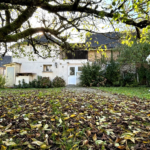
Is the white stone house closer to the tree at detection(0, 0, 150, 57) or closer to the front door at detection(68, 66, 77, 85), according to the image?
the front door at detection(68, 66, 77, 85)

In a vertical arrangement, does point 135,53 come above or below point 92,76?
above

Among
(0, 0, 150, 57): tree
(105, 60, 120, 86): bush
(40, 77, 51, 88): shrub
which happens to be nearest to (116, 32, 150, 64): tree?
(105, 60, 120, 86): bush

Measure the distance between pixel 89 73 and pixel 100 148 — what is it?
11.4m

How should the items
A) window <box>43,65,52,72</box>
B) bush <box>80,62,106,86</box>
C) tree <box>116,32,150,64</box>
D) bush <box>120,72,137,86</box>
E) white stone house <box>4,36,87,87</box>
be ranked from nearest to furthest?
1. tree <box>116,32,150,64</box>
2. bush <box>80,62,106,86</box>
3. bush <box>120,72,137,86</box>
4. white stone house <box>4,36,87,87</box>
5. window <box>43,65,52,72</box>

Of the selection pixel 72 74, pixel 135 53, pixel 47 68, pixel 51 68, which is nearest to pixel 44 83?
pixel 51 68

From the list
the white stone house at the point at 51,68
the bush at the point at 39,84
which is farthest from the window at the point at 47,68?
the bush at the point at 39,84

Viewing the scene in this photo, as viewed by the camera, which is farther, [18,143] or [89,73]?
[89,73]

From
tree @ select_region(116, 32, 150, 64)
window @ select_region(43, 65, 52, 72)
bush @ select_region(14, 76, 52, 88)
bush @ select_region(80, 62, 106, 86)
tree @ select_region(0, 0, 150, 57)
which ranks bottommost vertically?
bush @ select_region(14, 76, 52, 88)

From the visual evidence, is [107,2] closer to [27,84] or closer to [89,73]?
[89,73]

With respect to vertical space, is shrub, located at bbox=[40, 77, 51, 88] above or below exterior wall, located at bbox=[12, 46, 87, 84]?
below

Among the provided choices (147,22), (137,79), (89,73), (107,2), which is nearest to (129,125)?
(147,22)

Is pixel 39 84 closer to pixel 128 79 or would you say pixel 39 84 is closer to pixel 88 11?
pixel 128 79

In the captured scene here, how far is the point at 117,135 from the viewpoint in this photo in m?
1.84

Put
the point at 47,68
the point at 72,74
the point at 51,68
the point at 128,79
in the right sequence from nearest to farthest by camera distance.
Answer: the point at 128,79 < the point at 72,74 < the point at 51,68 < the point at 47,68
